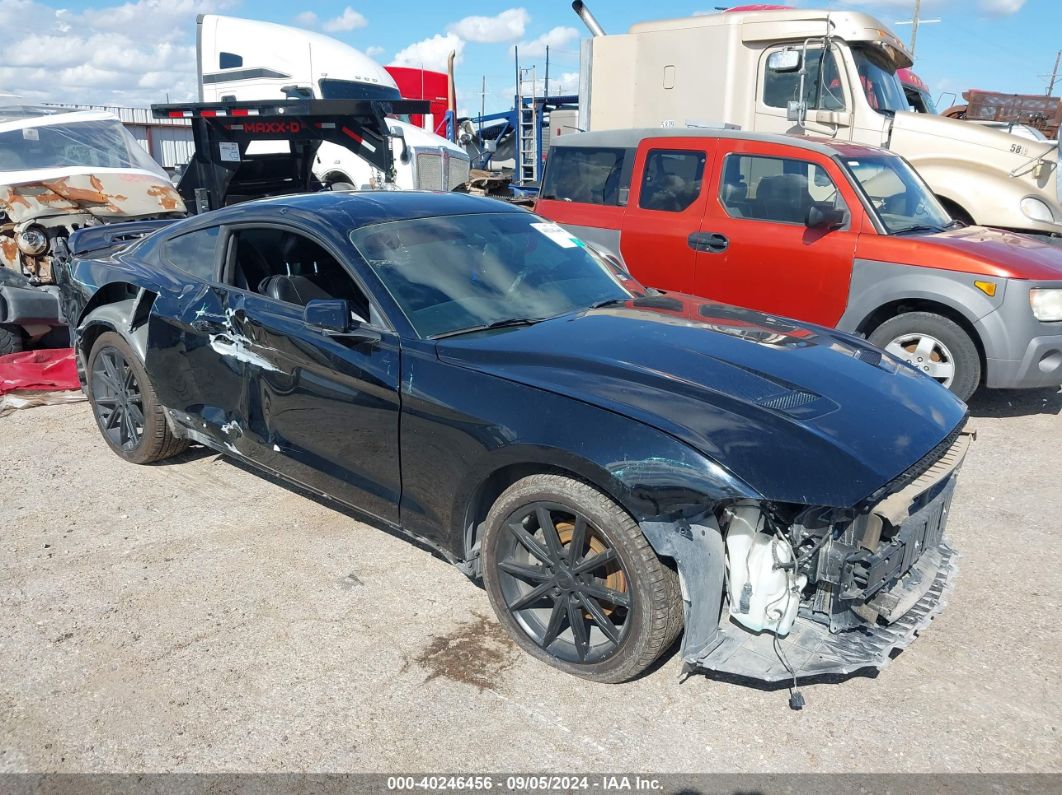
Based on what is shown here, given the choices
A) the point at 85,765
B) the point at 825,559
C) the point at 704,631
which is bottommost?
the point at 85,765

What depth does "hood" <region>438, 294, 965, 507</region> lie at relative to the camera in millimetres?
2535

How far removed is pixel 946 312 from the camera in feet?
18.9

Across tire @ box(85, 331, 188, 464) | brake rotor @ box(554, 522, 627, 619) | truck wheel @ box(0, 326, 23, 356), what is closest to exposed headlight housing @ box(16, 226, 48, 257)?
truck wheel @ box(0, 326, 23, 356)

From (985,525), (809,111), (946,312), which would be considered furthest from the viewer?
(809,111)

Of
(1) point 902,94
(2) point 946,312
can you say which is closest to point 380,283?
(2) point 946,312

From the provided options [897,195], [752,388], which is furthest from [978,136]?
[752,388]

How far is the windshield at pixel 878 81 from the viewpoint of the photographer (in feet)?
27.1

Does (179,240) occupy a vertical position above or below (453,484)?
above

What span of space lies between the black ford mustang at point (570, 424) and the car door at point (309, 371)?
0.04ft

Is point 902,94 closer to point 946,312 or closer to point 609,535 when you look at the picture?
point 946,312

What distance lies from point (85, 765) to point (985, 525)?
405 cm

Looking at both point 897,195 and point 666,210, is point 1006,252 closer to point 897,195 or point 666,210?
point 897,195

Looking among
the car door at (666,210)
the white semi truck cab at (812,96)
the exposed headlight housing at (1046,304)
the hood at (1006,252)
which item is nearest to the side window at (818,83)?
the white semi truck cab at (812,96)

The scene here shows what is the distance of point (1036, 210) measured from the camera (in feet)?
23.8
